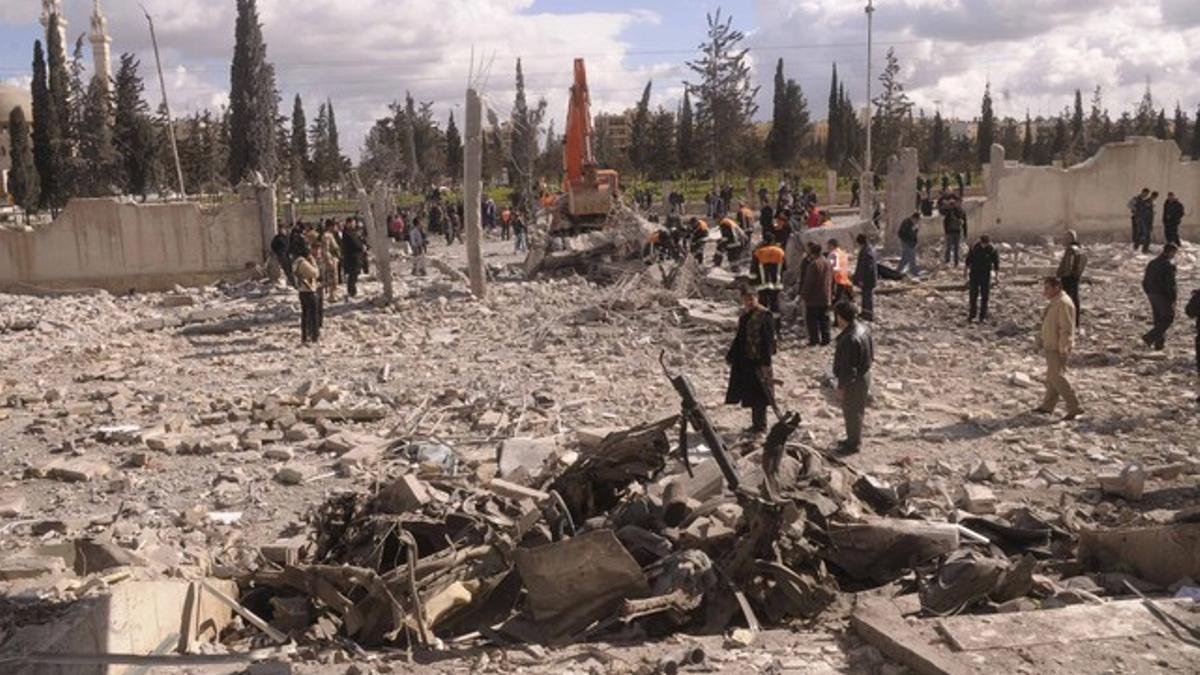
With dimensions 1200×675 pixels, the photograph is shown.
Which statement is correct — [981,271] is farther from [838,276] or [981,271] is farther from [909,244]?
[909,244]

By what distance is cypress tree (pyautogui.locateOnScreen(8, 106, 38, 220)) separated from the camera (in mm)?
39250

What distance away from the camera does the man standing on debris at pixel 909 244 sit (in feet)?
57.8

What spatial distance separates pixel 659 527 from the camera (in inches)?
224

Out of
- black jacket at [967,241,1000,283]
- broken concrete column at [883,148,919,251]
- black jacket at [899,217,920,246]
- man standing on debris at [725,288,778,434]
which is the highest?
broken concrete column at [883,148,919,251]

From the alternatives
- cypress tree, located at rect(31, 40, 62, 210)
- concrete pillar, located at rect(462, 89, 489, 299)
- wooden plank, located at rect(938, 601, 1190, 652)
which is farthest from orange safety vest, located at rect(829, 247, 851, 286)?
cypress tree, located at rect(31, 40, 62, 210)

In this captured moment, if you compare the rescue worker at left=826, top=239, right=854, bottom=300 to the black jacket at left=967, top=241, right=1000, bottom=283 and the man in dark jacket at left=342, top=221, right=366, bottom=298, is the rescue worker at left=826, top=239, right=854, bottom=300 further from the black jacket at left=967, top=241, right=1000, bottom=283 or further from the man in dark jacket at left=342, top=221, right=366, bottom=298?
the man in dark jacket at left=342, top=221, right=366, bottom=298

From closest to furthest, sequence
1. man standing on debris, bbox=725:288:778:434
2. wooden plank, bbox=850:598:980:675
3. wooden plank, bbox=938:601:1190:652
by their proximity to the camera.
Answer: wooden plank, bbox=850:598:980:675, wooden plank, bbox=938:601:1190:652, man standing on debris, bbox=725:288:778:434

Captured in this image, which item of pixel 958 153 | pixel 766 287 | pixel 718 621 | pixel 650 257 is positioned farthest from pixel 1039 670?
pixel 958 153

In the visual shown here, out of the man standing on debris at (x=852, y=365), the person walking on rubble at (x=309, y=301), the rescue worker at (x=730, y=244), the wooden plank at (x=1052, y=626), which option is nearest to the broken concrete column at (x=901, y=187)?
the rescue worker at (x=730, y=244)

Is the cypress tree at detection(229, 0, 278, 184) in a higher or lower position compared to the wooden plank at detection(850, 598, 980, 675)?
higher

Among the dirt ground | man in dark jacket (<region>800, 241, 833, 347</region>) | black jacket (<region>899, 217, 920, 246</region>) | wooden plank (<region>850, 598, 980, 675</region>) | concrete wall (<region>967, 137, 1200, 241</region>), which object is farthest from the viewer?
concrete wall (<region>967, 137, 1200, 241</region>)

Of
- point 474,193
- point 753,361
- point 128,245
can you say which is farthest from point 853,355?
point 128,245

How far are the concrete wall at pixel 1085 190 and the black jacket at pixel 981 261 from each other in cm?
987

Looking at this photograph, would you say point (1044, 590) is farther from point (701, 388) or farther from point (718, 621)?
point (701, 388)
